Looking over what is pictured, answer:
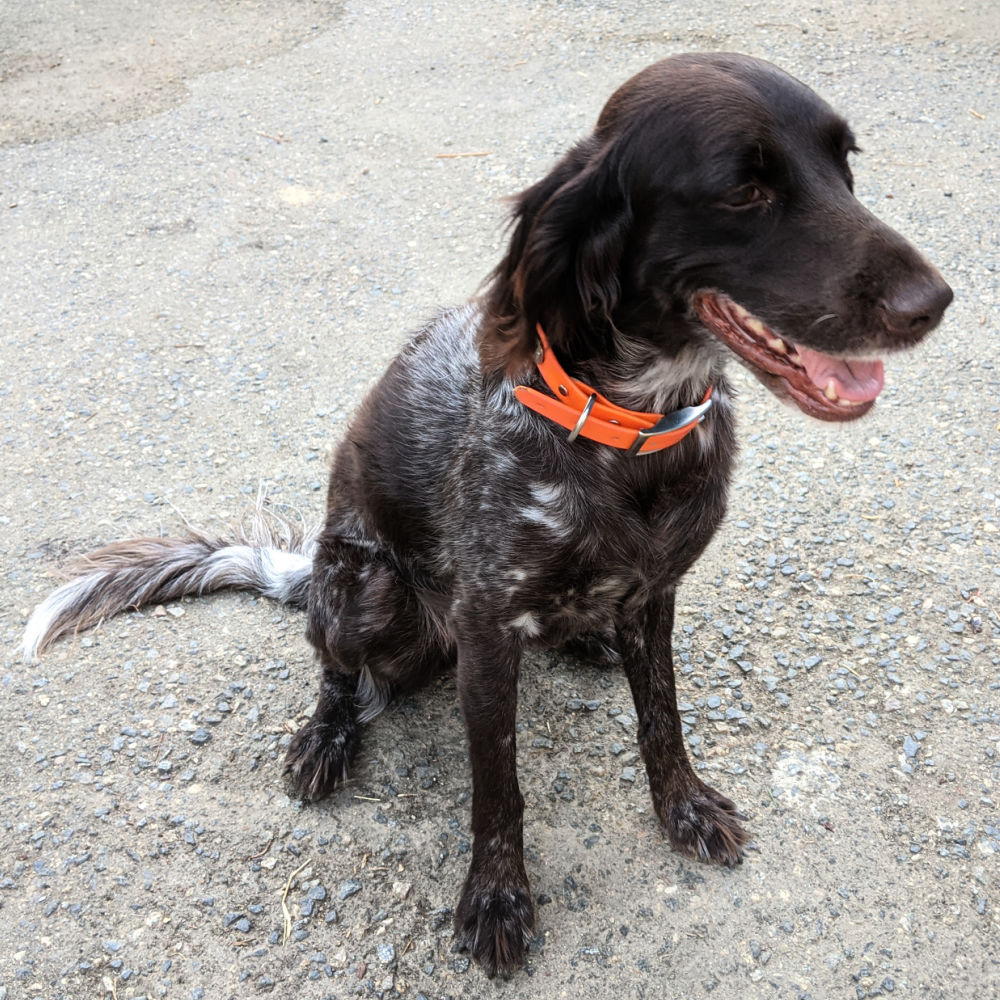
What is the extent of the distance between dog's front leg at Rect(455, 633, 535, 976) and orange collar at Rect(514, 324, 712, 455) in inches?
23.3

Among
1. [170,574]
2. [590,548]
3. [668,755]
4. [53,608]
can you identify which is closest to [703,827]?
[668,755]

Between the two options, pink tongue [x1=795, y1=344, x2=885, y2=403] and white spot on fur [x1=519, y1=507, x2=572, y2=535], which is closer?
pink tongue [x1=795, y1=344, x2=885, y2=403]

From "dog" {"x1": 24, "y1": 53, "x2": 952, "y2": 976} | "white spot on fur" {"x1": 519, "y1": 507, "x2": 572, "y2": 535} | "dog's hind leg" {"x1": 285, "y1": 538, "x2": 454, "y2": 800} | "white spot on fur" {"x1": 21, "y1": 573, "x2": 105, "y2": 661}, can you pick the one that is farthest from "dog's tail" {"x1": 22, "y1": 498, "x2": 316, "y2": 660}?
"white spot on fur" {"x1": 519, "y1": 507, "x2": 572, "y2": 535}

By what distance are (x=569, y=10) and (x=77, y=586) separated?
Result: 20.3ft

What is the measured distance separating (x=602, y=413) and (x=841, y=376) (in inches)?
20.6

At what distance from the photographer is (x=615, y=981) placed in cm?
252

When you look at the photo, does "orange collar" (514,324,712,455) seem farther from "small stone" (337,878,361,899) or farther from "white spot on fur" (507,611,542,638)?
"small stone" (337,878,361,899)

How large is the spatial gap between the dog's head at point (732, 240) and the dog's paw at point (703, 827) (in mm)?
1272

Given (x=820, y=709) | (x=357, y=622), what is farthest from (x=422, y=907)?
(x=820, y=709)

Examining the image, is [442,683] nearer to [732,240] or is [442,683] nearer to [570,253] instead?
[570,253]

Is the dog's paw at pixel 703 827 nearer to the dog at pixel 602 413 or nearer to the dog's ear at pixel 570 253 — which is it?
the dog at pixel 602 413

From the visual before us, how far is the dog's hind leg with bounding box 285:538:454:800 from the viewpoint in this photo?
294 centimetres

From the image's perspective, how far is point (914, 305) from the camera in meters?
1.92

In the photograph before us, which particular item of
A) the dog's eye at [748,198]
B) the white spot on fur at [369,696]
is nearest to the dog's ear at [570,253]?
the dog's eye at [748,198]
